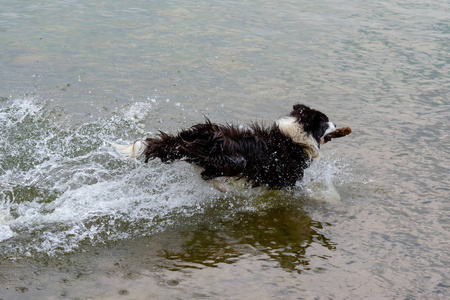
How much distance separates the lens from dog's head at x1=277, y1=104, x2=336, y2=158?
16.4 feet

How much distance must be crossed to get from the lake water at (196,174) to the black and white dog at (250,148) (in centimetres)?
37

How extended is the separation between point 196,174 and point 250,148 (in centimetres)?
69

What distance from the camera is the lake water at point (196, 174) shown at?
4.01m

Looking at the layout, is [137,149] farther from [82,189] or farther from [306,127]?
[306,127]

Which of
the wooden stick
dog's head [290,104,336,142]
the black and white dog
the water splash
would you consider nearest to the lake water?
the water splash

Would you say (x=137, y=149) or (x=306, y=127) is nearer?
(x=137, y=149)

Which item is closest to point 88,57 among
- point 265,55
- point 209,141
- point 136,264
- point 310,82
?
point 265,55

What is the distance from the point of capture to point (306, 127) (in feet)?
16.4

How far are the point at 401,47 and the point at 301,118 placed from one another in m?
5.58

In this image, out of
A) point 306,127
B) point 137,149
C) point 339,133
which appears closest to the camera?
point 137,149

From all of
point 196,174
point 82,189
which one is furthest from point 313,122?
point 82,189

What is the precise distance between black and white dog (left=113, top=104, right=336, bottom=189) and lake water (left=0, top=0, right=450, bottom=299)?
37cm

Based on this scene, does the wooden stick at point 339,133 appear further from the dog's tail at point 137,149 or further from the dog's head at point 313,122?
the dog's tail at point 137,149

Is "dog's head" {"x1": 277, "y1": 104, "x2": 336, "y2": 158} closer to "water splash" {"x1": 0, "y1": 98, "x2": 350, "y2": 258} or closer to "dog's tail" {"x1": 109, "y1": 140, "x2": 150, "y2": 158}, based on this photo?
"water splash" {"x1": 0, "y1": 98, "x2": 350, "y2": 258}
